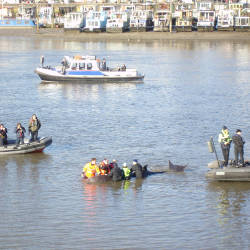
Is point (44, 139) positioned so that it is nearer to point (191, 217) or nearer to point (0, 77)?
point (191, 217)

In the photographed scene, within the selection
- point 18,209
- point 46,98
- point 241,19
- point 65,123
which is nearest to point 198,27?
point 241,19

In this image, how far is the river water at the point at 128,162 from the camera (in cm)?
2412

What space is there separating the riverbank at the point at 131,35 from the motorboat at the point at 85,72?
6522 centimetres

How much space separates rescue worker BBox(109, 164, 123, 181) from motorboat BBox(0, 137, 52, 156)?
6.05 meters

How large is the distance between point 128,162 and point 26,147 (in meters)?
5.05

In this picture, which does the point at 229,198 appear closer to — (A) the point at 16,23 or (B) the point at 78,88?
(B) the point at 78,88

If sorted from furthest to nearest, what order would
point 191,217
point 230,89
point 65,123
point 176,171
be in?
point 230,89 < point 65,123 < point 176,171 < point 191,217

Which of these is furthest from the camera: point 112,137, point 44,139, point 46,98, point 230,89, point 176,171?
point 230,89

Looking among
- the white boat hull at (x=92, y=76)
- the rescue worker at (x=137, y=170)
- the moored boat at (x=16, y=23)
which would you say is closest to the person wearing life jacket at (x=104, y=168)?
the rescue worker at (x=137, y=170)

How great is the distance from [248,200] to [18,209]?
29.8ft

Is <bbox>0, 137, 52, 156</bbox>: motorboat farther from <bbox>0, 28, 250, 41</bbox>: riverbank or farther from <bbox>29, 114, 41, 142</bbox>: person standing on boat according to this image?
<bbox>0, 28, 250, 41</bbox>: riverbank

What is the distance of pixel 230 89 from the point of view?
2515 inches

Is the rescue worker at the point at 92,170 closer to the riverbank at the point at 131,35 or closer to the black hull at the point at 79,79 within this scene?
the black hull at the point at 79,79

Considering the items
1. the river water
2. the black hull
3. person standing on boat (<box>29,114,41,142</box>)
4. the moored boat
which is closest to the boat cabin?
the black hull
